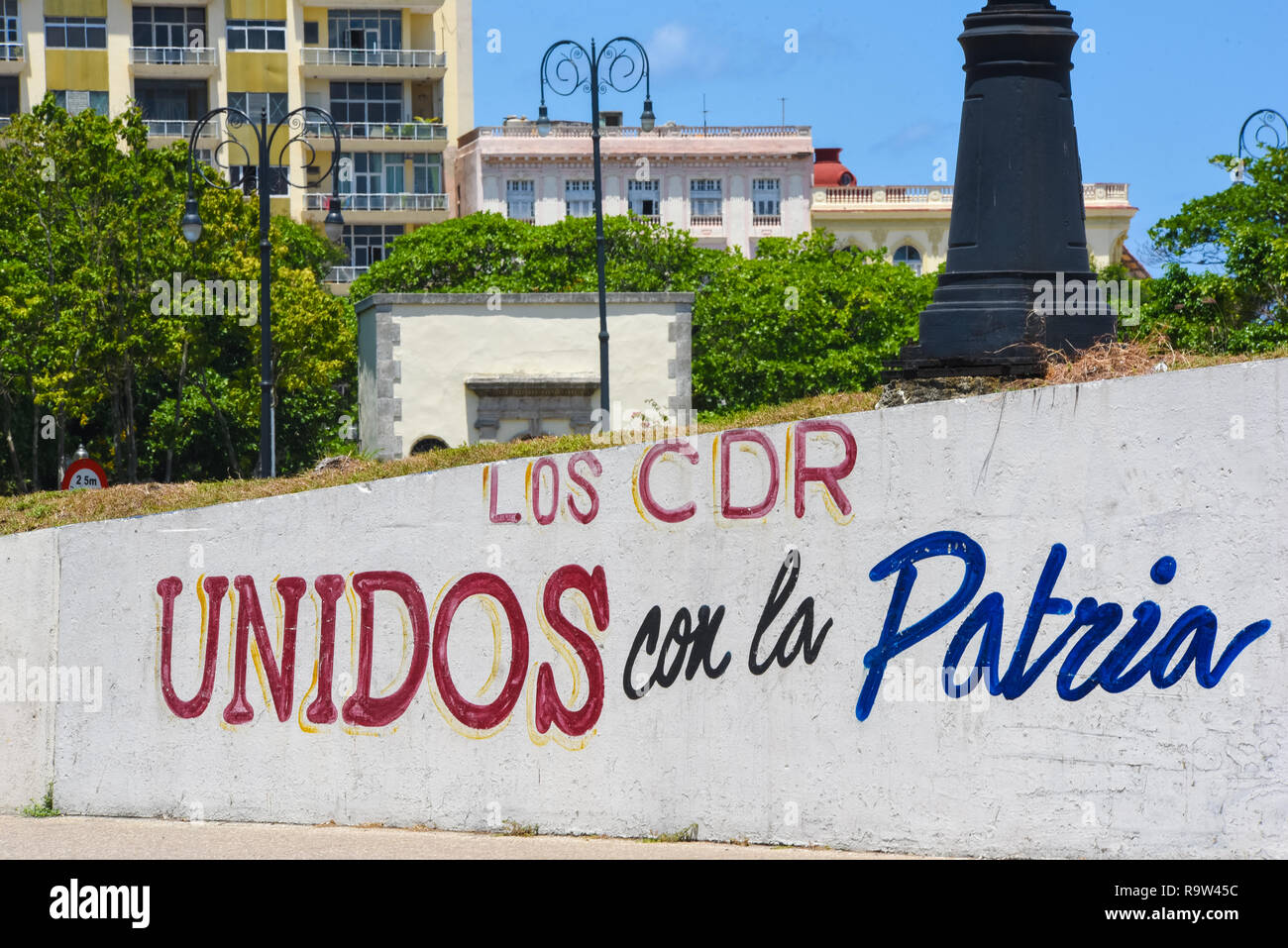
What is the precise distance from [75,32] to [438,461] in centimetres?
6792

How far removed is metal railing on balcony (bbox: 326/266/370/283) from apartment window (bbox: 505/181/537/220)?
6.94 meters

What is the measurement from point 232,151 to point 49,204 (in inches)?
1423

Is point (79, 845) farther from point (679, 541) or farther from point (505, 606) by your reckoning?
point (679, 541)

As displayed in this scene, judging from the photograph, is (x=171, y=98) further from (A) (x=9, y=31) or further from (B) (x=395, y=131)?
(B) (x=395, y=131)

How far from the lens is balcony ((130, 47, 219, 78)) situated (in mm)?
74625

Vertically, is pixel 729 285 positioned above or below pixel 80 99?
below

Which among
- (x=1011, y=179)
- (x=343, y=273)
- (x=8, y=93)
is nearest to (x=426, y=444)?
(x=1011, y=179)

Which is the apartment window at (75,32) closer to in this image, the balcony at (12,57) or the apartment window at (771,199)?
the balcony at (12,57)

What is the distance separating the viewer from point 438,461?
13.1 m

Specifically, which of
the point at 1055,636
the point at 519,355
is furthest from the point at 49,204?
the point at 1055,636

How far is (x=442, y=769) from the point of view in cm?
1209

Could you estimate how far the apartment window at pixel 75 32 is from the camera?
7462cm

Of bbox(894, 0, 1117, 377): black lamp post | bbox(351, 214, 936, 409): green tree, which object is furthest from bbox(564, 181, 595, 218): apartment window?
bbox(894, 0, 1117, 377): black lamp post

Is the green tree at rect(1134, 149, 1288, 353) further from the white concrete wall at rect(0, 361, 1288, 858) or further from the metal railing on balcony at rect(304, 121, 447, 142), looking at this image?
the metal railing on balcony at rect(304, 121, 447, 142)
